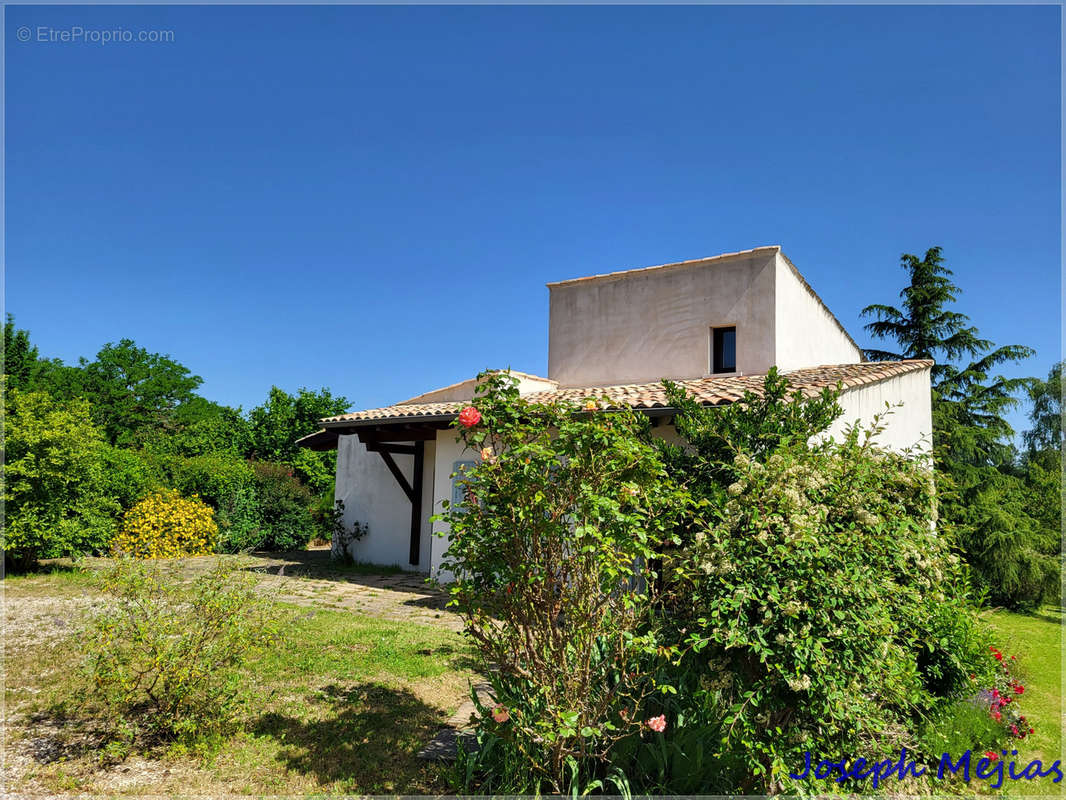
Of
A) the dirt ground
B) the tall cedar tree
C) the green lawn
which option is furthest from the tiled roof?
the tall cedar tree

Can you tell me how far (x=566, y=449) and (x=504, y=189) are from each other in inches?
361

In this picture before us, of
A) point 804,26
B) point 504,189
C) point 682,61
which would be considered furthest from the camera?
point 504,189

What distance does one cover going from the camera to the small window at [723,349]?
13437mm

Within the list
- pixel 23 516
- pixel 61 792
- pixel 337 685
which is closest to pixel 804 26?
pixel 337 685

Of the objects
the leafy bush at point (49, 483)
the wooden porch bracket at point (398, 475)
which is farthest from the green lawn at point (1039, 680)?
the leafy bush at point (49, 483)

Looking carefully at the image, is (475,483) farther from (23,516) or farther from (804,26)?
(23,516)

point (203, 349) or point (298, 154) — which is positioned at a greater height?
point (298, 154)

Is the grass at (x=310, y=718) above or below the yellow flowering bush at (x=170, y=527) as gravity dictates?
below

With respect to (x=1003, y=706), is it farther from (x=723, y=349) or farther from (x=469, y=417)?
(x=723, y=349)

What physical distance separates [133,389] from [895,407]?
35.3m

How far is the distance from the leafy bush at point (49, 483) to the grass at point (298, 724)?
3943 millimetres

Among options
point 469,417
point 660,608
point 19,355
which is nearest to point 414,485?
point 660,608

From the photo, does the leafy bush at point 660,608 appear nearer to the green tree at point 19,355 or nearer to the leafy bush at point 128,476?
the leafy bush at point 128,476

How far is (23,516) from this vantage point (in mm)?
10789
